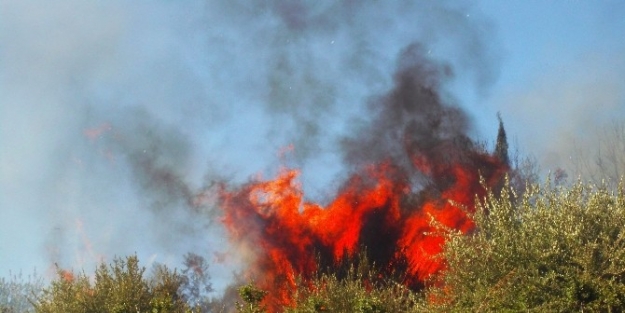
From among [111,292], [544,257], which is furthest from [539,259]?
[111,292]

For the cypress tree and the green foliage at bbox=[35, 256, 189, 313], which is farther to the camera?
the cypress tree

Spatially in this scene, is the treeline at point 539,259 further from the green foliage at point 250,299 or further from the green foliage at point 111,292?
the green foliage at point 111,292

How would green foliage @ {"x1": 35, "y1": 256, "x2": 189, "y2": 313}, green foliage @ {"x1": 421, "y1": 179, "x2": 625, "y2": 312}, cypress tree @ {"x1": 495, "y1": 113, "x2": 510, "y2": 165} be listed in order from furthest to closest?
1. cypress tree @ {"x1": 495, "y1": 113, "x2": 510, "y2": 165}
2. green foliage @ {"x1": 35, "y1": 256, "x2": 189, "y2": 313}
3. green foliage @ {"x1": 421, "y1": 179, "x2": 625, "y2": 312}

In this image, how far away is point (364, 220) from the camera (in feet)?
177

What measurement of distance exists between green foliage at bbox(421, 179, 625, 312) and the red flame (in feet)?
77.7

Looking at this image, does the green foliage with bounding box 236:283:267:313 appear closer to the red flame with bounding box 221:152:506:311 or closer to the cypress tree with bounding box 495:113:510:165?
the red flame with bounding box 221:152:506:311

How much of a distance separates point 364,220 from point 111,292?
911 inches

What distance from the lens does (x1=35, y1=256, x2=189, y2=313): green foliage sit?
116 ft

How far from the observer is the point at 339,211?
54562 mm

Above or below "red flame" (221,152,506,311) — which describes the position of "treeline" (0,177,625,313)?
below

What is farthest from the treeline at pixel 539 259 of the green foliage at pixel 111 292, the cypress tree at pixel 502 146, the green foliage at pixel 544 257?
the cypress tree at pixel 502 146

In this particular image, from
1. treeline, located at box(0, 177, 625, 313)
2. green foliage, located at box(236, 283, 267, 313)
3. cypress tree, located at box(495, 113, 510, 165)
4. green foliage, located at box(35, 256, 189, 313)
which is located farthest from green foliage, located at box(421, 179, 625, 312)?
cypress tree, located at box(495, 113, 510, 165)

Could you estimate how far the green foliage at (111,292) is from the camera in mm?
35406

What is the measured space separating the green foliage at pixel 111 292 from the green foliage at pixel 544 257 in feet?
51.9
